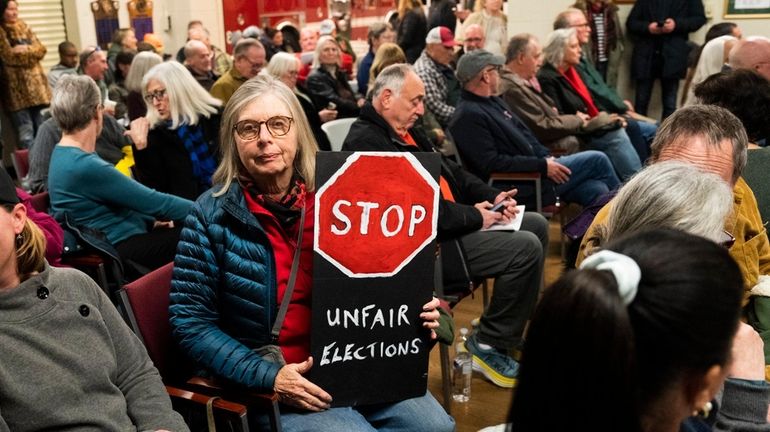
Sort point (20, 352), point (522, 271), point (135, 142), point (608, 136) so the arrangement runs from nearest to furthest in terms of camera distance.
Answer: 1. point (20, 352)
2. point (522, 271)
3. point (135, 142)
4. point (608, 136)

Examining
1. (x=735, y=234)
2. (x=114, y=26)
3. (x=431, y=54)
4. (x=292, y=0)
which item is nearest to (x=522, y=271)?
(x=735, y=234)

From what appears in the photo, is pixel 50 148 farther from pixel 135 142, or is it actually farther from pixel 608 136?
pixel 608 136

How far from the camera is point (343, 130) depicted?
179 inches

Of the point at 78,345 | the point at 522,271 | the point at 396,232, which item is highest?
the point at 396,232

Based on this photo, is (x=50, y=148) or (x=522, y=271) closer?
(x=522, y=271)

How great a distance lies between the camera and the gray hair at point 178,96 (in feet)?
13.2

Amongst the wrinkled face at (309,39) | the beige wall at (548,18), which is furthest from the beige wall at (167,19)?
the beige wall at (548,18)

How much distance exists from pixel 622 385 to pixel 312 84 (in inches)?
221

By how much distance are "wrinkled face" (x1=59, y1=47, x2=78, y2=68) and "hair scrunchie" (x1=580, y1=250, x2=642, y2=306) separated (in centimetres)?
716

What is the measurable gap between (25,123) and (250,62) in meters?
3.05

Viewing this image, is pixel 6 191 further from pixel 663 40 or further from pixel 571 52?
pixel 663 40

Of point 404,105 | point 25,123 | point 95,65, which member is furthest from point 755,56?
point 25,123

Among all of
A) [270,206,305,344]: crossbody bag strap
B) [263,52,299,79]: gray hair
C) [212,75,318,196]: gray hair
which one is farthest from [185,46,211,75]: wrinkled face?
[270,206,305,344]: crossbody bag strap

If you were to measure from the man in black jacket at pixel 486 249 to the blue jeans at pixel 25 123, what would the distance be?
528cm
